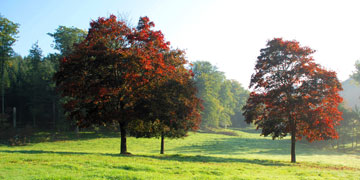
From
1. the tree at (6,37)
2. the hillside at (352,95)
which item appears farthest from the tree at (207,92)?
the hillside at (352,95)

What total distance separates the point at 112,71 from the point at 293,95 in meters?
16.0

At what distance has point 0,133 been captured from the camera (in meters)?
45.4

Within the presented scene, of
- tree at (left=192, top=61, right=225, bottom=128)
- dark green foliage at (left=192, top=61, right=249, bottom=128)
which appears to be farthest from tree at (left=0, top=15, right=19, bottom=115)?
tree at (left=192, top=61, right=225, bottom=128)

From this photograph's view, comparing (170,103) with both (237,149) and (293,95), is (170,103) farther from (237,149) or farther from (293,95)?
(237,149)

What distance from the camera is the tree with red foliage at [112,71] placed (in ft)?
64.8

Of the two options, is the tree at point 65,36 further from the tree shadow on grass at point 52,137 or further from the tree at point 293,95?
the tree at point 293,95

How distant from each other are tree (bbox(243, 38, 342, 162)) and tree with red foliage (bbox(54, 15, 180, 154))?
357 inches

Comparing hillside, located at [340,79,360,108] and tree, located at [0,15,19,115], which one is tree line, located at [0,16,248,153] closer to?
tree, located at [0,15,19,115]

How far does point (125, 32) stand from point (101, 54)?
321cm

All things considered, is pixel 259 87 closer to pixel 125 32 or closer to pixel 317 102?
pixel 317 102

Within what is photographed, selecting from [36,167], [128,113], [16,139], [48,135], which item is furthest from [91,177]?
[48,135]

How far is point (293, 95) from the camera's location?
2367 cm

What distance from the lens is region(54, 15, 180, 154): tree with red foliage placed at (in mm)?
19750

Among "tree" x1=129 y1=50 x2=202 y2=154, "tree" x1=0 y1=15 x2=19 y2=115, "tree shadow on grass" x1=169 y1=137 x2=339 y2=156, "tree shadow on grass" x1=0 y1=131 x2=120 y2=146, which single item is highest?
"tree" x1=0 y1=15 x2=19 y2=115
